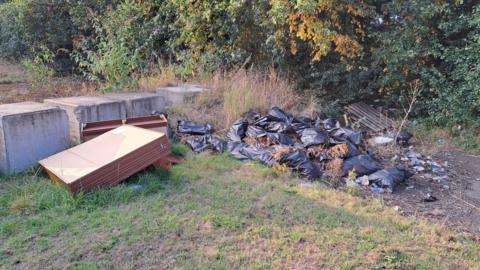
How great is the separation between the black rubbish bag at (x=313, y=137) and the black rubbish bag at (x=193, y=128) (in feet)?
4.16

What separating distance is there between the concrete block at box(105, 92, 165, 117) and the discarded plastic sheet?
1330mm

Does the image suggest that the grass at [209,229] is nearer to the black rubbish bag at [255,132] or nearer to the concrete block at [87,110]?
the concrete block at [87,110]

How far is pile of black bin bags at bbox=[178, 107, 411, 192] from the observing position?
4.50 metres

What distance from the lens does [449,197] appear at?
4.32 meters

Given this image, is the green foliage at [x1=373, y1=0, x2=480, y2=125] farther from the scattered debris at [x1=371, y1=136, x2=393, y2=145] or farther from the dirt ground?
the scattered debris at [x1=371, y1=136, x2=393, y2=145]

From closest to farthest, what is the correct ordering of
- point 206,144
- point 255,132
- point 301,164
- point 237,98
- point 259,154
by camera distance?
1. point 301,164
2. point 259,154
3. point 206,144
4. point 255,132
5. point 237,98

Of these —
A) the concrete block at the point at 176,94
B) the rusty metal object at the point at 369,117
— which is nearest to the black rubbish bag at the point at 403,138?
the rusty metal object at the point at 369,117

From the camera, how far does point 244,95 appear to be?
630 cm

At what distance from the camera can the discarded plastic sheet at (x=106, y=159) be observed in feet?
11.6

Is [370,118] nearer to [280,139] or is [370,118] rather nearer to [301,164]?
[280,139]

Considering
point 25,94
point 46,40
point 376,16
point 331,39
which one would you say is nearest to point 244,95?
point 331,39

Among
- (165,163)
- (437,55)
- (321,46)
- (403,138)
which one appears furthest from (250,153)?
(437,55)

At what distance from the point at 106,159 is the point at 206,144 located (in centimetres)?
160

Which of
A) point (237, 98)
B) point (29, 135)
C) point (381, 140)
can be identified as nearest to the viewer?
point (29, 135)
